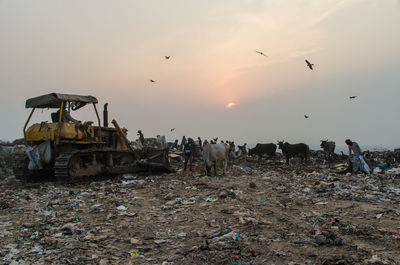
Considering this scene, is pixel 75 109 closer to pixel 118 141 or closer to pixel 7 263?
pixel 118 141

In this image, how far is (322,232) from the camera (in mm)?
3904

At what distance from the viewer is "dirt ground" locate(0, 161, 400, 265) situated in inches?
135

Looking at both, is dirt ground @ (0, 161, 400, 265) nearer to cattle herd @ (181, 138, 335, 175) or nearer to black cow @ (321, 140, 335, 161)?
cattle herd @ (181, 138, 335, 175)

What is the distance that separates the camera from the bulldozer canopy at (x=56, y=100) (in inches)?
331

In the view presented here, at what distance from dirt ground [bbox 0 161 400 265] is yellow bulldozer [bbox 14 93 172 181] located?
964mm

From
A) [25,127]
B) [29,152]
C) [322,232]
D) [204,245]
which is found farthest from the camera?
[25,127]

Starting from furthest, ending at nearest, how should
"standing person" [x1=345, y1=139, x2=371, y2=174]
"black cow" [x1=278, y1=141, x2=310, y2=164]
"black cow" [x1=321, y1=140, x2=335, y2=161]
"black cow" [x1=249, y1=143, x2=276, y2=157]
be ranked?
"black cow" [x1=249, y1=143, x2=276, y2=157]
"black cow" [x1=321, y1=140, x2=335, y2=161]
"black cow" [x1=278, y1=141, x2=310, y2=164]
"standing person" [x1=345, y1=139, x2=371, y2=174]

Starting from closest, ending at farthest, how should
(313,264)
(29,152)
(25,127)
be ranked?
(313,264) < (29,152) < (25,127)

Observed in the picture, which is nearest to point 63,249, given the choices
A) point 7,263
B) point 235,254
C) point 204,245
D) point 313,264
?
point 7,263

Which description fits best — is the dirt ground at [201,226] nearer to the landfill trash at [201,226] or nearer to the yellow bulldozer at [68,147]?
the landfill trash at [201,226]

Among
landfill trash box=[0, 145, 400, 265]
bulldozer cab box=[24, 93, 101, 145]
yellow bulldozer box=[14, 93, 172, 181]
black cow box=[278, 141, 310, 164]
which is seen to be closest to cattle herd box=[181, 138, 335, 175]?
black cow box=[278, 141, 310, 164]

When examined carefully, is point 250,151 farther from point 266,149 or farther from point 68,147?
point 68,147

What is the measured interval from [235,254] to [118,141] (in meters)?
8.45

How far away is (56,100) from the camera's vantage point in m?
8.45
